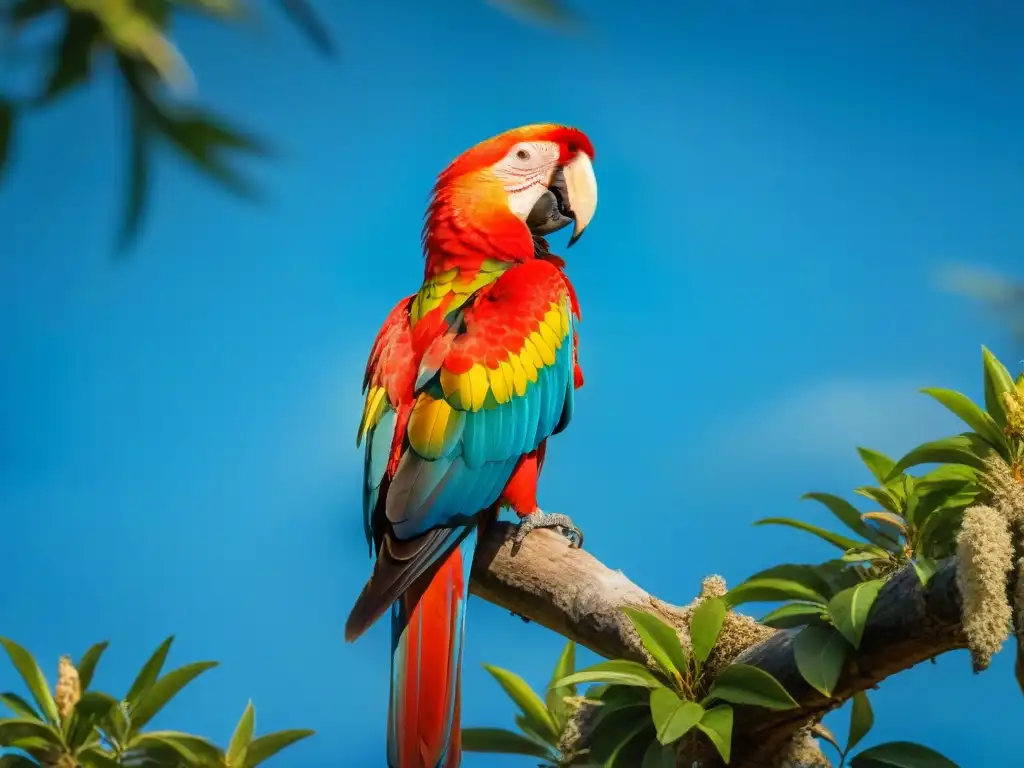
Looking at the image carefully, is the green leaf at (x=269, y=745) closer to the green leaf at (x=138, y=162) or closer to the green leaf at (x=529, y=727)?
A: the green leaf at (x=529, y=727)

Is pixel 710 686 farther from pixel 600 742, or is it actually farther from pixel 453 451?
pixel 453 451

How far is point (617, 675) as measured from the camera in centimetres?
189

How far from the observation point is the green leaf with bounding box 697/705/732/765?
5.74 ft

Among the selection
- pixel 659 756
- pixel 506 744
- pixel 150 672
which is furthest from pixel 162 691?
pixel 659 756

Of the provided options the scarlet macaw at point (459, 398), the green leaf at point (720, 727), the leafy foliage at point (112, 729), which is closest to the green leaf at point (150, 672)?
the leafy foliage at point (112, 729)

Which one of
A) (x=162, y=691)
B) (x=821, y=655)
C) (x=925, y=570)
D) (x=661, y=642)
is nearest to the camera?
(x=925, y=570)

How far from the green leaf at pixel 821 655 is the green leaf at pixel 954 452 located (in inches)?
12.8

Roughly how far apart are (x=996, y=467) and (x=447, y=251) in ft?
4.74

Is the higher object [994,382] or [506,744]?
[994,382]

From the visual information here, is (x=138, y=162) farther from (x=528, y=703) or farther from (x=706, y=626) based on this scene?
(x=528, y=703)

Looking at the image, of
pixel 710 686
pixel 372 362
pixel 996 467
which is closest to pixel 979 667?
pixel 996 467

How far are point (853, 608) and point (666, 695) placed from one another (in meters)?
0.37

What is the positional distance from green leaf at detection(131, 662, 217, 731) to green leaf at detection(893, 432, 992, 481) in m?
1.37

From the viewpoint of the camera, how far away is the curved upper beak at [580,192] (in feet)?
9.63
